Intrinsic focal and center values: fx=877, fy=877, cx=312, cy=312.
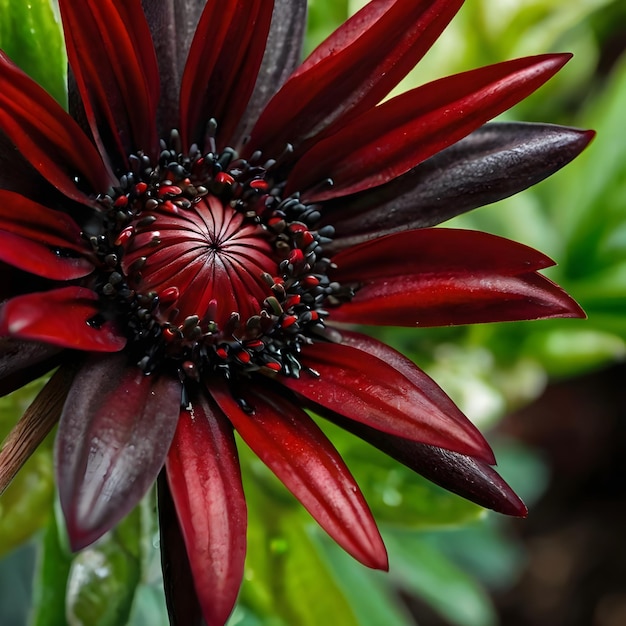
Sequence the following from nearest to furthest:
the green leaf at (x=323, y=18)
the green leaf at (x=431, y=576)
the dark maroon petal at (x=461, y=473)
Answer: the dark maroon petal at (x=461, y=473), the green leaf at (x=323, y=18), the green leaf at (x=431, y=576)

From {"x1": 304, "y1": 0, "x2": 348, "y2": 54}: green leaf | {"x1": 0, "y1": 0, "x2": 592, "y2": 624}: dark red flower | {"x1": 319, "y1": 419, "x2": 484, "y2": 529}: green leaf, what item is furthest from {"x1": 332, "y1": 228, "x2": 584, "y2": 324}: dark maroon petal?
{"x1": 304, "y1": 0, "x2": 348, "y2": 54}: green leaf

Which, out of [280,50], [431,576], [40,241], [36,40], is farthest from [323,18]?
[431,576]

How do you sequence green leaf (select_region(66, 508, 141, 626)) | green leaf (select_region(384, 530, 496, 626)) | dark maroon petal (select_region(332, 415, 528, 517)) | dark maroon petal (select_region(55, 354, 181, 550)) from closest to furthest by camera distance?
dark maroon petal (select_region(55, 354, 181, 550))
dark maroon petal (select_region(332, 415, 528, 517))
green leaf (select_region(66, 508, 141, 626))
green leaf (select_region(384, 530, 496, 626))

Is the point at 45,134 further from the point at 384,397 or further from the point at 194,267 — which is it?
the point at 384,397

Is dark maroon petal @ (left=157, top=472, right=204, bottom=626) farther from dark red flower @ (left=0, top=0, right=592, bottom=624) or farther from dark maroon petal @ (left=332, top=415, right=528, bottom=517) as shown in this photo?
dark maroon petal @ (left=332, top=415, right=528, bottom=517)

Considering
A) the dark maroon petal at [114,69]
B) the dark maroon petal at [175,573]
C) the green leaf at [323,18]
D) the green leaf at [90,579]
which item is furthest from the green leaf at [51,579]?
the green leaf at [323,18]

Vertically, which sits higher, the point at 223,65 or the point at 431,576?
the point at 223,65

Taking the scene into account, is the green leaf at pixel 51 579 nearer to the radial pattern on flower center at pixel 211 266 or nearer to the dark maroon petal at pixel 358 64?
the radial pattern on flower center at pixel 211 266
